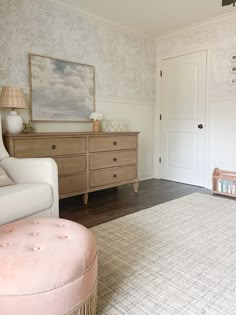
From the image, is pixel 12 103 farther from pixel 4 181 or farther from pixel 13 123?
pixel 4 181

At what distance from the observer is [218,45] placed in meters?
3.61

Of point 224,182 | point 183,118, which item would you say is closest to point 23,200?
point 224,182

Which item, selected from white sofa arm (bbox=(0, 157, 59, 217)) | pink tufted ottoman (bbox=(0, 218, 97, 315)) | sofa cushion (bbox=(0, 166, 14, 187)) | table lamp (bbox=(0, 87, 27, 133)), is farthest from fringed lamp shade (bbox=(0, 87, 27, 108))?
pink tufted ottoman (bbox=(0, 218, 97, 315))

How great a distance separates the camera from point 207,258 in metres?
1.77

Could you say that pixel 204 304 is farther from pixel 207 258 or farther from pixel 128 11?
pixel 128 11

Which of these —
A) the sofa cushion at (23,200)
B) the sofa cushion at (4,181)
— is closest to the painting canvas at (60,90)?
the sofa cushion at (4,181)

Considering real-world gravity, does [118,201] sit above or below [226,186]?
below

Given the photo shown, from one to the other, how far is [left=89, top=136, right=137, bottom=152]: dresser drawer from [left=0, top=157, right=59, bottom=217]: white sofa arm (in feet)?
3.59

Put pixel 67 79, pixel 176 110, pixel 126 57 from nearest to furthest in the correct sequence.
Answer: pixel 67 79 < pixel 126 57 < pixel 176 110

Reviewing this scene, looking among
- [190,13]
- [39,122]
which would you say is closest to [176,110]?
[190,13]

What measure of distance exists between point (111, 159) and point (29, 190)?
1618 mm

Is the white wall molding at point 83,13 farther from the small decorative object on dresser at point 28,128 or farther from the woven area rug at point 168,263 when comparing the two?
the woven area rug at point 168,263

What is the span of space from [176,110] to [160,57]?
95 cm

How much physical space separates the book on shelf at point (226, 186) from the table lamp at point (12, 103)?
2589mm
